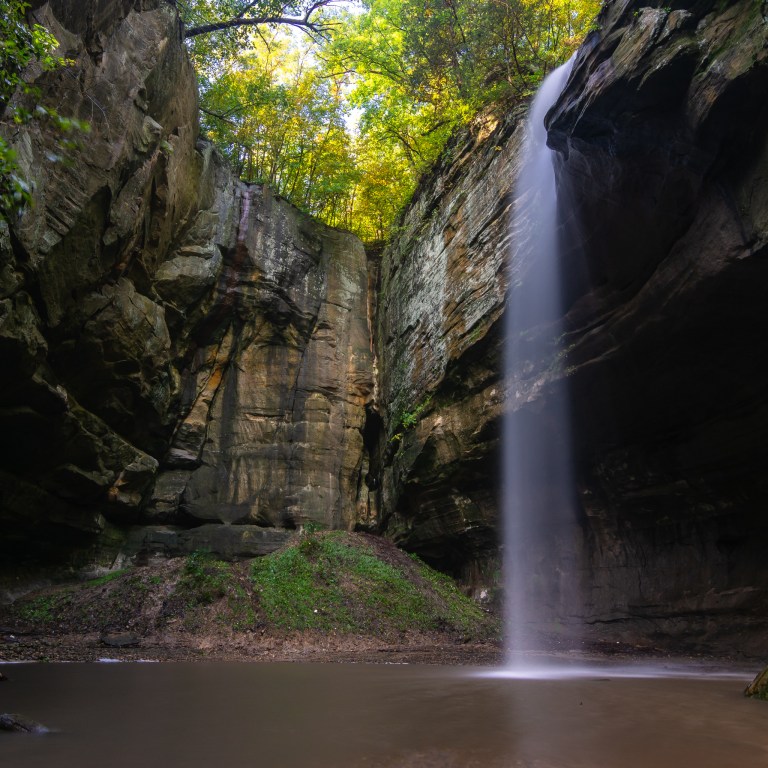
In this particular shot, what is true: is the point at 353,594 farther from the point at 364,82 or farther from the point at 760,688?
the point at 364,82

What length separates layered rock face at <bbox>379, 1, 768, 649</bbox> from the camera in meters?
7.59

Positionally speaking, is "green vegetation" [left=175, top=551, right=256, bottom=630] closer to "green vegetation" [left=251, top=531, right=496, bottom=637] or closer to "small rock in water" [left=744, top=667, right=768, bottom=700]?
"green vegetation" [left=251, top=531, right=496, bottom=637]

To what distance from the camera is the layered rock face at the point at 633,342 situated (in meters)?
7.59

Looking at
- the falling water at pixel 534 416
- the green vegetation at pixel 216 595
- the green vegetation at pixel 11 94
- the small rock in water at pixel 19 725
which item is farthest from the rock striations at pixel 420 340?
the small rock in water at pixel 19 725

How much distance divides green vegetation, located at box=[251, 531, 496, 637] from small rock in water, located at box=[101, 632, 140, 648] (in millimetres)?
2667

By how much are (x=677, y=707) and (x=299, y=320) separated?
16.9m

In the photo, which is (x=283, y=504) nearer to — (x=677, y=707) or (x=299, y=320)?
(x=299, y=320)

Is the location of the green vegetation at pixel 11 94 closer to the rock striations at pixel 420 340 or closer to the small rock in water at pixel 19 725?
the rock striations at pixel 420 340

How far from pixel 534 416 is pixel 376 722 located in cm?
886

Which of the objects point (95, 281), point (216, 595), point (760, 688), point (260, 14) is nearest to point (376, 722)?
point (760, 688)

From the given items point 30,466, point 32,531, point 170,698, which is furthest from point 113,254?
point 170,698

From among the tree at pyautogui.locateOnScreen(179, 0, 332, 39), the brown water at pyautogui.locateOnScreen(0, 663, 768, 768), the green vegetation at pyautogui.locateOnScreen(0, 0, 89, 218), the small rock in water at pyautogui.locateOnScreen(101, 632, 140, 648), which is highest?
the tree at pyautogui.locateOnScreen(179, 0, 332, 39)

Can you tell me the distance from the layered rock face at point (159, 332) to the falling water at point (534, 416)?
6755 millimetres

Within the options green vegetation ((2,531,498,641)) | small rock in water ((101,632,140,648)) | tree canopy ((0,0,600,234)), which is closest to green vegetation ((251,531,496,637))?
green vegetation ((2,531,498,641))
